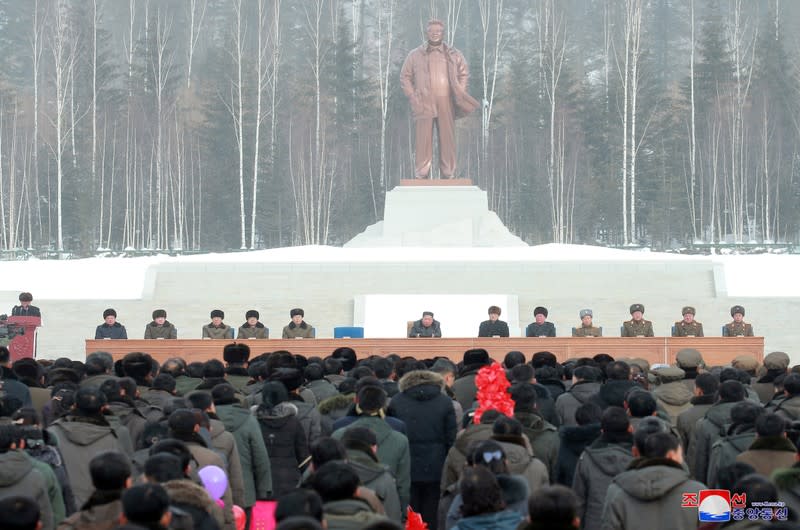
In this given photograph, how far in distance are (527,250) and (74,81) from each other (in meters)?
25.5

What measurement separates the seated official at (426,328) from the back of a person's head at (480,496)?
10709mm

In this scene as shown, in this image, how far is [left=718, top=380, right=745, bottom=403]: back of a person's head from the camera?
6527mm

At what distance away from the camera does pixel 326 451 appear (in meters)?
4.84

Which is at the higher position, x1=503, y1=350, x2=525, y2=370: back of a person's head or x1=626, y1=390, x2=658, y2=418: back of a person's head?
x1=503, y1=350, x2=525, y2=370: back of a person's head

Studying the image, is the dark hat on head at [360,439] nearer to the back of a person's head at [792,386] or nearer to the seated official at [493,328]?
the back of a person's head at [792,386]

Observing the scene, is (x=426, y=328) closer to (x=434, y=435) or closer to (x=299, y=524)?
(x=434, y=435)

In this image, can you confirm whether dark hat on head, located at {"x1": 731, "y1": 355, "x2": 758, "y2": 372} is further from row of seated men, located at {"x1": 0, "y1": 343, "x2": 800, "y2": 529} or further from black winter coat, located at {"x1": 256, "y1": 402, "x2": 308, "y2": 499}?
black winter coat, located at {"x1": 256, "y1": 402, "x2": 308, "y2": 499}

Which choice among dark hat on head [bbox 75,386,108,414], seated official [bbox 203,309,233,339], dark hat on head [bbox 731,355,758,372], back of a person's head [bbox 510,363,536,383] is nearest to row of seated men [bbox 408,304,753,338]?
seated official [bbox 203,309,233,339]

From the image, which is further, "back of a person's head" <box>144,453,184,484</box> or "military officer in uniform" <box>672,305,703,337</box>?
"military officer in uniform" <box>672,305,703,337</box>

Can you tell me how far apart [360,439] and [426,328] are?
9.88m

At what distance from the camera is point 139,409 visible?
686 centimetres

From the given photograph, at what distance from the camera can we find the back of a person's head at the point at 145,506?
12.9ft

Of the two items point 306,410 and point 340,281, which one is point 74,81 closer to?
point 340,281

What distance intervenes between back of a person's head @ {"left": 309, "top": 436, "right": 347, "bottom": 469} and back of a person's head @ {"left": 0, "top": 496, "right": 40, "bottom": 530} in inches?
49.8
